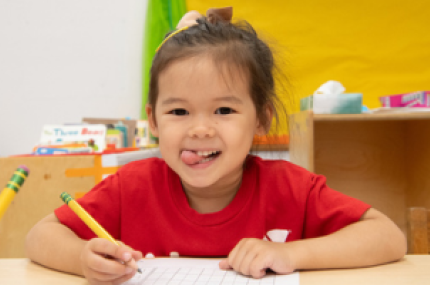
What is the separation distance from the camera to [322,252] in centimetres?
61

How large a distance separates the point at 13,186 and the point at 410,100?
166 centimetres

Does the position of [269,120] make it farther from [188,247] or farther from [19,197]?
[19,197]

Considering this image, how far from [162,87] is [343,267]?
45 centimetres

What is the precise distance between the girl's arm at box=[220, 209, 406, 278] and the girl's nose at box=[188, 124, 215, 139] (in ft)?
0.64

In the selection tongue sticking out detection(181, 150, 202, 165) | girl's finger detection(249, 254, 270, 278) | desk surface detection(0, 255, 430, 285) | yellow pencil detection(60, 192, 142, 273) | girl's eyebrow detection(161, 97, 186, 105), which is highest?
girl's eyebrow detection(161, 97, 186, 105)

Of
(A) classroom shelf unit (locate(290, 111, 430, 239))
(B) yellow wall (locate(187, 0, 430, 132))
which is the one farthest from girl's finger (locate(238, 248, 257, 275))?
(B) yellow wall (locate(187, 0, 430, 132))

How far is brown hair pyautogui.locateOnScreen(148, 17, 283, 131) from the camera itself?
799mm

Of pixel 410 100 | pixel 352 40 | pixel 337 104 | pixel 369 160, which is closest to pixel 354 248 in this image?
pixel 337 104

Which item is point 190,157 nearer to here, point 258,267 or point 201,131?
point 201,131

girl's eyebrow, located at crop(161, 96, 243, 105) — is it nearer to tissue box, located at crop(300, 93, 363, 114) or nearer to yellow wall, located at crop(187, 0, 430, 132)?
tissue box, located at crop(300, 93, 363, 114)

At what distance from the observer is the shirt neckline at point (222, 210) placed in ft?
2.70

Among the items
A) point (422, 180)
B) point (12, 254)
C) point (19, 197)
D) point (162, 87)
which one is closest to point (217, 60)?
point (162, 87)

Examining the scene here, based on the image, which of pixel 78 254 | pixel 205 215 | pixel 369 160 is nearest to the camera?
pixel 78 254

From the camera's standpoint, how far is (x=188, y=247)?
0.81m
